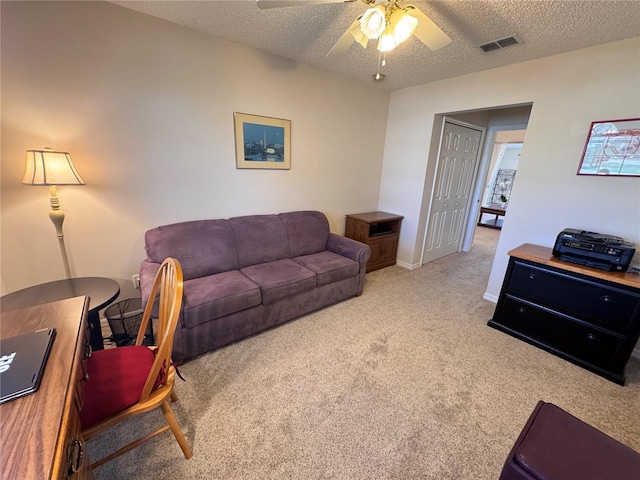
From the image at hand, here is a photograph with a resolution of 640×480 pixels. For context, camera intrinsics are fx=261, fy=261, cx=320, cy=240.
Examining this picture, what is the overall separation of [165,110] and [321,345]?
236 cm

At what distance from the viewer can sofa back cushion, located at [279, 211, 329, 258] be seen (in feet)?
9.53

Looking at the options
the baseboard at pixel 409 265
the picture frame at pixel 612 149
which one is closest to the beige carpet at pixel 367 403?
the baseboard at pixel 409 265

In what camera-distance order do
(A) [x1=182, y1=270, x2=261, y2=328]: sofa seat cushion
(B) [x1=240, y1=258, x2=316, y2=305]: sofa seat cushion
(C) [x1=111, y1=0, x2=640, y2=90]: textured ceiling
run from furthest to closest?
(B) [x1=240, y1=258, x2=316, y2=305]: sofa seat cushion
(A) [x1=182, y1=270, x2=261, y2=328]: sofa seat cushion
(C) [x1=111, y1=0, x2=640, y2=90]: textured ceiling

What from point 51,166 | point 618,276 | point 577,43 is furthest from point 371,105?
point 51,166

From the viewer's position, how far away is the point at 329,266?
262cm

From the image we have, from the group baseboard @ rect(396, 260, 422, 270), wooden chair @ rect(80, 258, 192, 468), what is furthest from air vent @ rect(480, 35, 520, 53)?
wooden chair @ rect(80, 258, 192, 468)

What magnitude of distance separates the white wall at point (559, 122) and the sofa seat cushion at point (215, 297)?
268cm

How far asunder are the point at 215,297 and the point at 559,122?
3.32 metres

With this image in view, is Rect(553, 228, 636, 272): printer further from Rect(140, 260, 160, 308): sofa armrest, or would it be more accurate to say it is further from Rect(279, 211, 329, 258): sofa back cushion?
Rect(140, 260, 160, 308): sofa armrest

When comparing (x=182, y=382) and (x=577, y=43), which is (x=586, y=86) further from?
(x=182, y=382)

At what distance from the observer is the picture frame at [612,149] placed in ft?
6.65

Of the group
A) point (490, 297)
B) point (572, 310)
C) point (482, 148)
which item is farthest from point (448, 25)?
point (482, 148)

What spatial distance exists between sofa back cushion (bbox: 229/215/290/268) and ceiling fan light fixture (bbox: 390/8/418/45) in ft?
6.25

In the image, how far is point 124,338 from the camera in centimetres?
193
